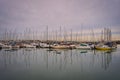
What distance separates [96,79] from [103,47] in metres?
33.9

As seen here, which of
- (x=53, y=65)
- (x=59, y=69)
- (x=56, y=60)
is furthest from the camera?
(x=56, y=60)

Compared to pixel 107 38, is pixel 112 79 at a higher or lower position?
lower

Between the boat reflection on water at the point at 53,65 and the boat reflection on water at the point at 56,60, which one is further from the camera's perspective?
the boat reflection on water at the point at 56,60

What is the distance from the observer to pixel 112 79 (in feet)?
40.5

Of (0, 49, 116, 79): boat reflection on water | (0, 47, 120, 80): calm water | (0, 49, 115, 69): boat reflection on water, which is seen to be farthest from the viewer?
(0, 49, 115, 69): boat reflection on water

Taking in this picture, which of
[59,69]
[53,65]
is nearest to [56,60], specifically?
[53,65]

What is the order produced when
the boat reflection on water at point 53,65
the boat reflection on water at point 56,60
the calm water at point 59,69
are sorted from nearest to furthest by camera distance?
the calm water at point 59,69, the boat reflection on water at point 53,65, the boat reflection on water at point 56,60

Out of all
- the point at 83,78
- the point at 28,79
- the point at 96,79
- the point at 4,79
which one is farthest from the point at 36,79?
the point at 96,79

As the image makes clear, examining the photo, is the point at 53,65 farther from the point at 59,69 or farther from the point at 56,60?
the point at 56,60

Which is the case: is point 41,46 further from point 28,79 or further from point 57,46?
point 28,79

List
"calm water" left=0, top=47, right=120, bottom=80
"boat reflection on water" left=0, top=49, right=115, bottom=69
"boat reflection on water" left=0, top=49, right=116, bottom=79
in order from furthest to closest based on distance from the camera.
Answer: "boat reflection on water" left=0, top=49, right=115, bottom=69 < "boat reflection on water" left=0, top=49, right=116, bottom=79 < "calm water" left=0, top=47, right=120, bottom=80

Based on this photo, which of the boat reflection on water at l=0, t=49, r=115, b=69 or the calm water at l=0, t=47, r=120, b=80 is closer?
the calm water at l=0, t=47, r=120, b=80

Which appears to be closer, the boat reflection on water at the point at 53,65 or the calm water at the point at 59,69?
the calm water at the point at 59,69

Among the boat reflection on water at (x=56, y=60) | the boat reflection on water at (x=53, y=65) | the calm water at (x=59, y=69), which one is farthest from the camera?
the boat reflection on water at (x=56, y=60)
